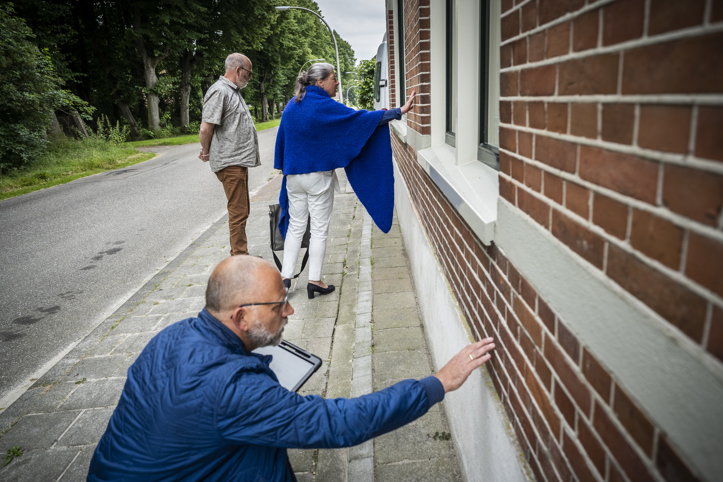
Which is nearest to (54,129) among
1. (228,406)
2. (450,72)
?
(450,72)

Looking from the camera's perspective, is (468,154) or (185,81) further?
(185,81)

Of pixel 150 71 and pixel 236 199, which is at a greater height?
pixel 150 71

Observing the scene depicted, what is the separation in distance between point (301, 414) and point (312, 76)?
121 inches

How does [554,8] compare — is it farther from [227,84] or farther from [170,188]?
[170,188]

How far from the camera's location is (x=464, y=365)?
178 centimetres

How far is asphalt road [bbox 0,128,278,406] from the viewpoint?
14.1 feet

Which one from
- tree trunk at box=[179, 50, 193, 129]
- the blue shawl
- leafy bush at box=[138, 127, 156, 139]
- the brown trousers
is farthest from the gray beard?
tree trunk at box=[179, 50, 193, 129]

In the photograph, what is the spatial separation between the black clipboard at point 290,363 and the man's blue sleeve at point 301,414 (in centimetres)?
42

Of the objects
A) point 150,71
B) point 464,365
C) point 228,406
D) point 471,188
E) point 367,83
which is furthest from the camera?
point 150,71

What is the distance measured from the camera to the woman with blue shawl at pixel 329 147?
3898mm

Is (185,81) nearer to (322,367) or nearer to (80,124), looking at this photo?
(80,124)

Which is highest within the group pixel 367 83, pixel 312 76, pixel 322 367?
pixel 367 83

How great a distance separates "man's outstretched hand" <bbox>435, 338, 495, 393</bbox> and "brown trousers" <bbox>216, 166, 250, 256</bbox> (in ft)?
12.3

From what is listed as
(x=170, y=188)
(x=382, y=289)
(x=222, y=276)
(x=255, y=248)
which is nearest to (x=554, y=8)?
(x=222, y=276)
